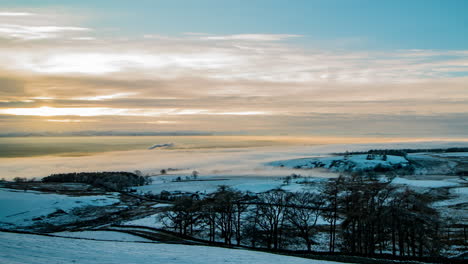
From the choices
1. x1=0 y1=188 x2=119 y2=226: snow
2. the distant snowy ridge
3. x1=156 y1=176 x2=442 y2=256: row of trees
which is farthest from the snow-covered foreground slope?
the distant snowy ridge

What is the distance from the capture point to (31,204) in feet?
244

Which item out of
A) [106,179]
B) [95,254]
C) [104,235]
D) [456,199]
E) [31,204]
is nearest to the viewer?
[95,254]

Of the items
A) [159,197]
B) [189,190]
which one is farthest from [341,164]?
[159,197]

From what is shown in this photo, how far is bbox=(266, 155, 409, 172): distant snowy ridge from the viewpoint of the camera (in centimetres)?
16838

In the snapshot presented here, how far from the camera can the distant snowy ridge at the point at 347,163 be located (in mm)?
168375

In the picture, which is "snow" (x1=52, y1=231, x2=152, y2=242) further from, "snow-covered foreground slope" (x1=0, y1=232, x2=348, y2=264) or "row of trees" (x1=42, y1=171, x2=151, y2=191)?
"row of trees" (x1=42, y1=171, x2=151, y2=191)

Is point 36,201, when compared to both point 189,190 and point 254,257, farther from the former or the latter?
point 254,257

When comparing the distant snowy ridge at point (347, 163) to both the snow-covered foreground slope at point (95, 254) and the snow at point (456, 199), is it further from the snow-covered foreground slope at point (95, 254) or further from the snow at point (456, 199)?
the snow-covered foreground slope at point (95, 254)

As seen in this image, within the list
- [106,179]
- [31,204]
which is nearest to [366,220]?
[31,204]

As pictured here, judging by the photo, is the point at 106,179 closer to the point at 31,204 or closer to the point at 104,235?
the point at 31,204

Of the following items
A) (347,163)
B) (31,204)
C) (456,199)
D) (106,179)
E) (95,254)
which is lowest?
(31,204)

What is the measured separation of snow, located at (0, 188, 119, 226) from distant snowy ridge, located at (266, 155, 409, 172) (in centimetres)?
12046

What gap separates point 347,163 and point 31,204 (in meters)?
155

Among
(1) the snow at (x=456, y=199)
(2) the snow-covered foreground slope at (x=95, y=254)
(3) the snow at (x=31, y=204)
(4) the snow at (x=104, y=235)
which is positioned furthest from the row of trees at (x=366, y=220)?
(3) the snow at (x=31, y=204)
